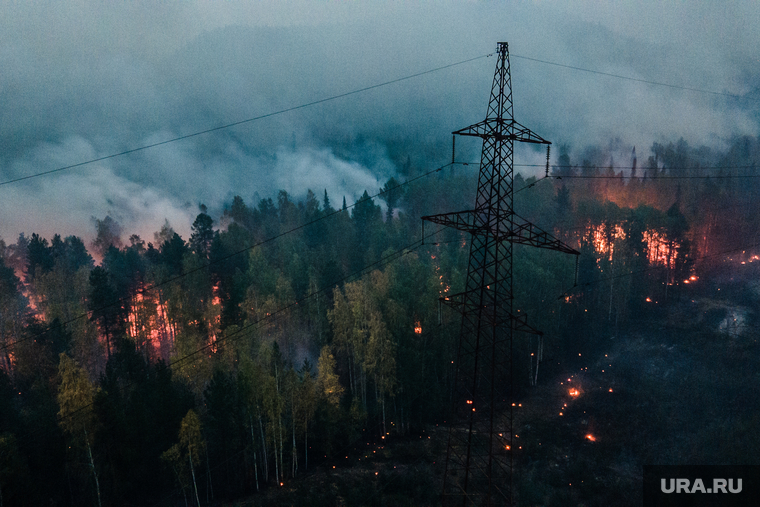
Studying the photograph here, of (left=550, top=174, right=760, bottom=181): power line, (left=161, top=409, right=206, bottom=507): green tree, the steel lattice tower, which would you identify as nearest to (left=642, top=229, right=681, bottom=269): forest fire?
(left=550, top=174, right=760, bottom=181): power line

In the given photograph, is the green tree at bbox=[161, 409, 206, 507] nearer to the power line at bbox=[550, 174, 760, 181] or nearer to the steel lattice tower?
the steel lattice tower

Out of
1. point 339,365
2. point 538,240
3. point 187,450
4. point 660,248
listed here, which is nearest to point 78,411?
point 187,450

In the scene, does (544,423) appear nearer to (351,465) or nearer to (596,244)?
(351,465)

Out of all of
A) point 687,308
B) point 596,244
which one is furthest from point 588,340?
point 596,244

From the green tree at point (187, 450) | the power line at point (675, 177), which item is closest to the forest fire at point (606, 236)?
the power line at point (675, 177)

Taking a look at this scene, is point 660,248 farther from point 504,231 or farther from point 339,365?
point 504,231

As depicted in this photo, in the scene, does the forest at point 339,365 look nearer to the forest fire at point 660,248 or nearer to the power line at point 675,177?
the forest fire at point 660,248

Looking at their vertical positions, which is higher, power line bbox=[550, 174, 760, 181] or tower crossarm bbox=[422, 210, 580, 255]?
tower crossarm bbox=[422, 210, 580, 255]
